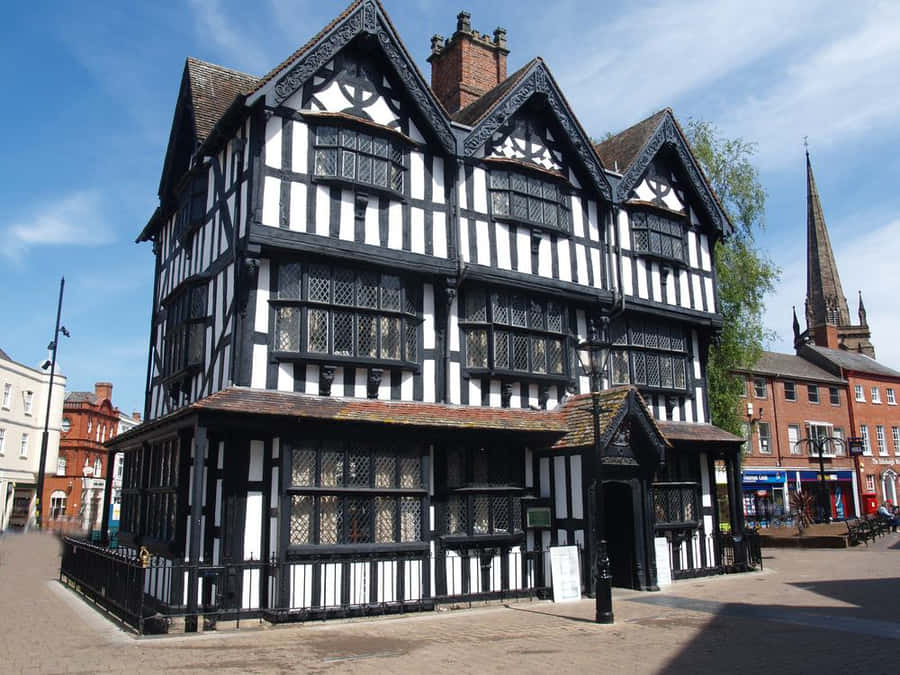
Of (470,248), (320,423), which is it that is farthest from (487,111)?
(320,423)

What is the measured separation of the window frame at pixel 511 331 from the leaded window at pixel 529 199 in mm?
1995

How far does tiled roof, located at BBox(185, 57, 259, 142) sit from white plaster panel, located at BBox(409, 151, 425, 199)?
184 inches

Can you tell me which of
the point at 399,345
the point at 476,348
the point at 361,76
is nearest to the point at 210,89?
the point at 361,76

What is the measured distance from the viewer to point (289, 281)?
594 inches

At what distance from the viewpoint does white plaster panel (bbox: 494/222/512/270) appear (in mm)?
18031

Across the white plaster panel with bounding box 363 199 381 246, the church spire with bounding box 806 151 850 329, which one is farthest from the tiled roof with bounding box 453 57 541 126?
the church spire with bounding box 806 151 850 329

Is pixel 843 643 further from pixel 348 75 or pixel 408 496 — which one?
pixel 348 75

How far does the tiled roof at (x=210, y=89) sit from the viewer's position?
1848 centimetres

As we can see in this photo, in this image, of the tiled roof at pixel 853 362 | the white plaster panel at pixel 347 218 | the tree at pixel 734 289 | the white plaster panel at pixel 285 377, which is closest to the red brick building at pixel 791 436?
the tiled roof at pixel 853 362

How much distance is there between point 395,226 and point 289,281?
9.37ft

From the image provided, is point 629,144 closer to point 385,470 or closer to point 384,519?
point 385,470

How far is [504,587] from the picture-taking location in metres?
15.8

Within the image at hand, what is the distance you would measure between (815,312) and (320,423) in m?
77.5

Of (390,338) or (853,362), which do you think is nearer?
(390,338)
